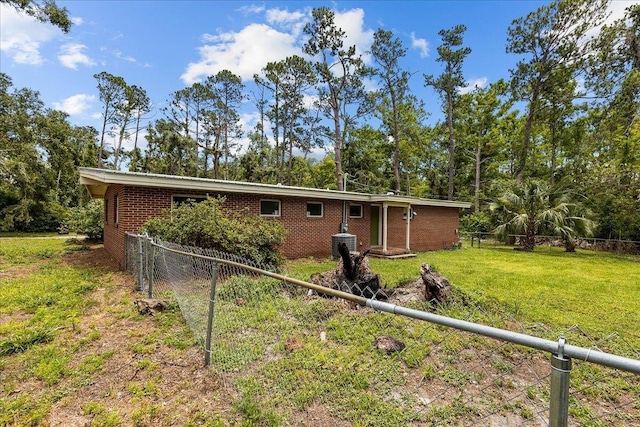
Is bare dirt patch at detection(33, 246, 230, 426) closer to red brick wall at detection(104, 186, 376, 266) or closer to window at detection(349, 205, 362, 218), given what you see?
red brick wall at detection(104, 186, 376, 266)

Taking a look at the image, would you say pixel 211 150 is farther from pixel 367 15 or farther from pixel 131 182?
pixel 131 182

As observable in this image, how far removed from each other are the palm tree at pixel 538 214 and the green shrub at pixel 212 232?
13.5 meters

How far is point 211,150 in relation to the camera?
99.2 feet

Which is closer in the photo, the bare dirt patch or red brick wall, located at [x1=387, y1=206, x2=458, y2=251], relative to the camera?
the bare dirt patch

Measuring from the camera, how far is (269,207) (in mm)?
10977

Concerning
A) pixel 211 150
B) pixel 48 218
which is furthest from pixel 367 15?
pixel 48 218

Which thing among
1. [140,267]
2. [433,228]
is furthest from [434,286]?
[433,228]

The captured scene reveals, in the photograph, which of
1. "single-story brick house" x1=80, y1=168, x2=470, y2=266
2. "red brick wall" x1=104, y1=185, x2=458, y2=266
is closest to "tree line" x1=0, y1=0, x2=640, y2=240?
"red brick wall" x1=104, y1=185, x2=458, y2=266

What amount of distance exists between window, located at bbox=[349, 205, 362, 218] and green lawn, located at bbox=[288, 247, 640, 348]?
279cm

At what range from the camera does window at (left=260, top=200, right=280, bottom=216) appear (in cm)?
1080

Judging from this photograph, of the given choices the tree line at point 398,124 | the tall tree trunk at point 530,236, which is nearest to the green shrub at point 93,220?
the tree line at point 398,124

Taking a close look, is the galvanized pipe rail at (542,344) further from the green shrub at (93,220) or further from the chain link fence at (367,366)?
the green shrub at (93,220)

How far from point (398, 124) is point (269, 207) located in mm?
21122

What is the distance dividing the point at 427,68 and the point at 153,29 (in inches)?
789
